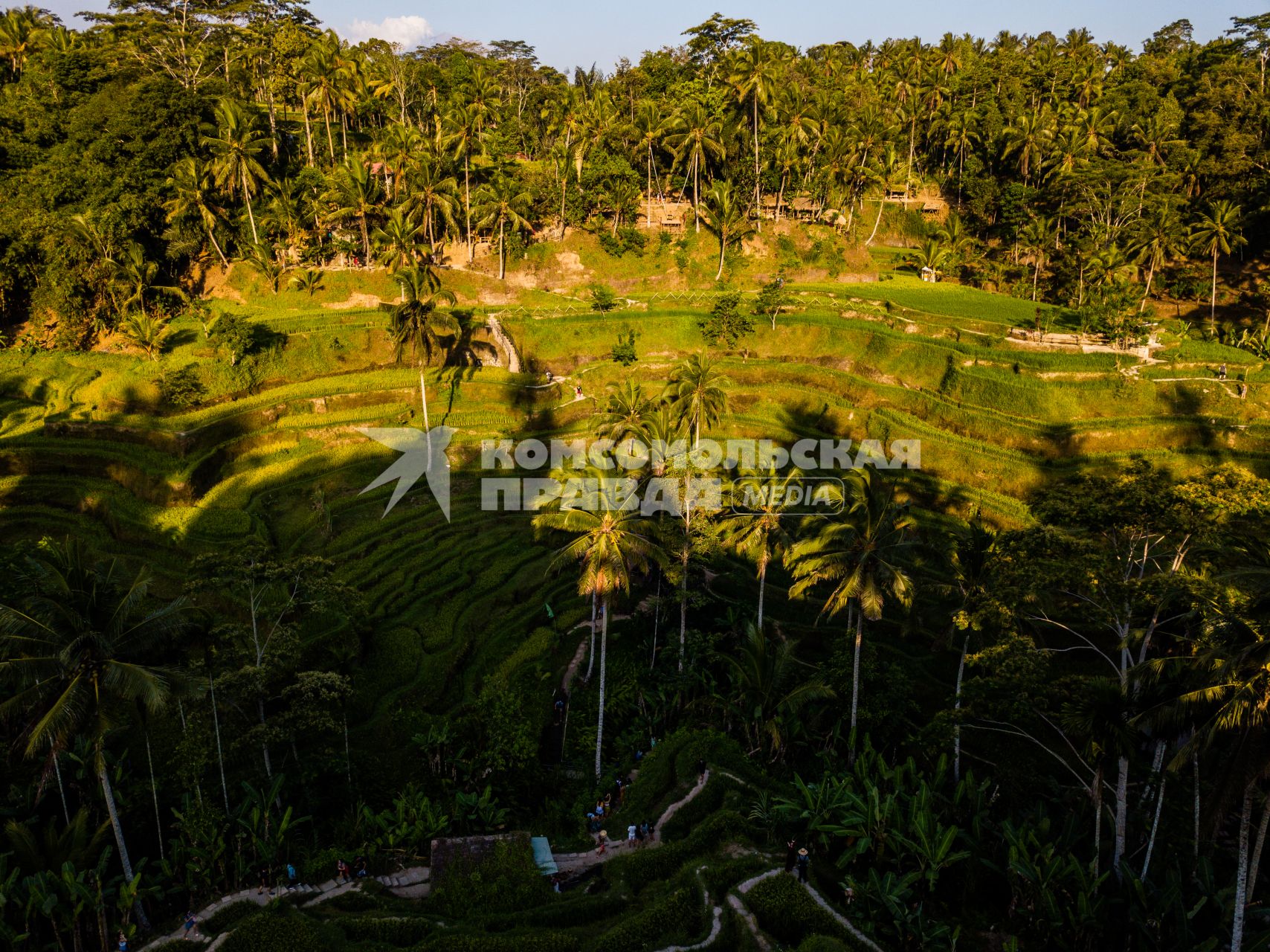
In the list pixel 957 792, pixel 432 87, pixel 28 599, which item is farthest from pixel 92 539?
pixel 432 87

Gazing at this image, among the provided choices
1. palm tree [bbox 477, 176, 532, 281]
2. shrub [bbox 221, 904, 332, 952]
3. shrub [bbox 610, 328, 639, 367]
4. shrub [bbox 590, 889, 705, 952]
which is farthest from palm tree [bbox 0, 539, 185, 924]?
palm tree [bbox 477, 176, 532, 281]

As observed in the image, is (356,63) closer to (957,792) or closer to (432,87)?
(432,87)

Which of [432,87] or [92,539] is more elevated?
[432,87]

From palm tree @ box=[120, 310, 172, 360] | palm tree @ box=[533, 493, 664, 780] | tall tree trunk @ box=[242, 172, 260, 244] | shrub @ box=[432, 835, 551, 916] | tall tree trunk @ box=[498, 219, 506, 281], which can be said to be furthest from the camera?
tall tree trunk @ box=[498, 219, 506, 281]

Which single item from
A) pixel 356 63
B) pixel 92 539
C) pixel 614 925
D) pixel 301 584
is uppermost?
pixel 356 63

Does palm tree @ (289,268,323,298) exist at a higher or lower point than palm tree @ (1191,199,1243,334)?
lower

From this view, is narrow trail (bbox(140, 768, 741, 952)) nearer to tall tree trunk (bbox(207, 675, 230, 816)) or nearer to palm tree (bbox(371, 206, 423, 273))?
tall tree trunk (bbox(207, 675, 230, 816))

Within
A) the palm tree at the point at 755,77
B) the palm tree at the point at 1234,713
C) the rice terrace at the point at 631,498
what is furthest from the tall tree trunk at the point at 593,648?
the palm tree at the point at 755,77

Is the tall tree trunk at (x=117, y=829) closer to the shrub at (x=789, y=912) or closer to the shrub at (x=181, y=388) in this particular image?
the shrub at (x=789, y=912)
